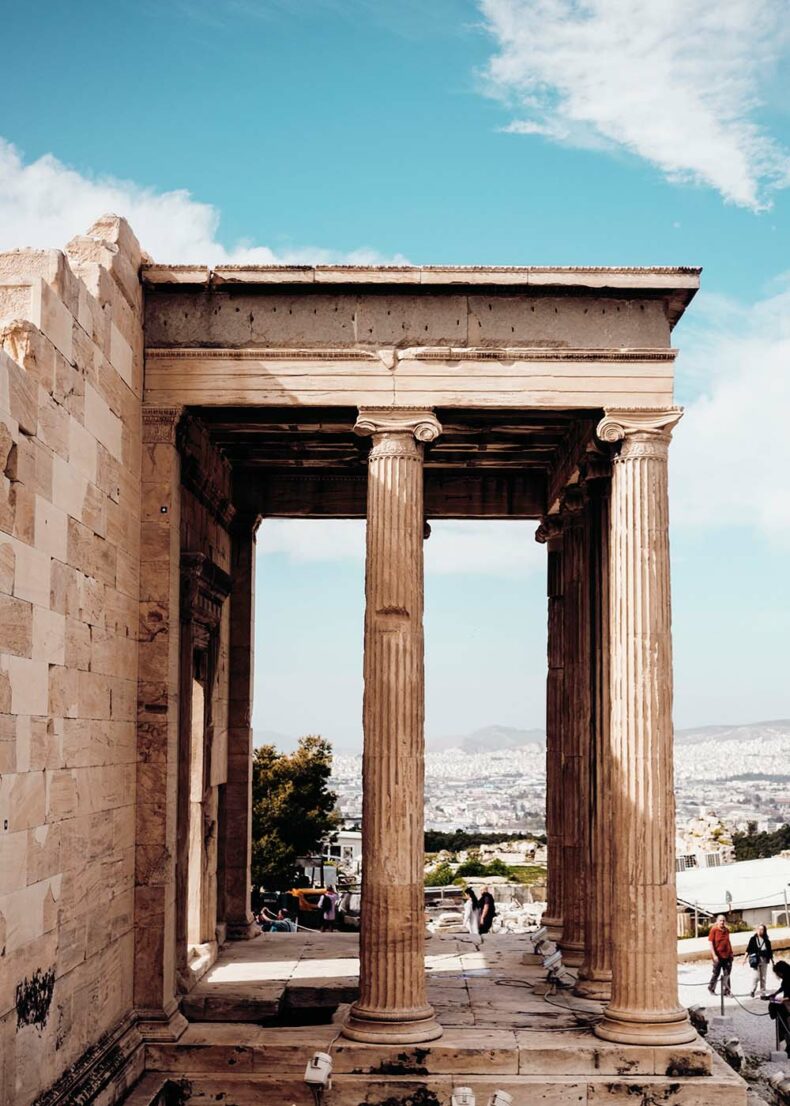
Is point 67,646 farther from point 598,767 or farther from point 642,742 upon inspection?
point 598,767

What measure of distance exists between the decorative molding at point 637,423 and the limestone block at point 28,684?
8.18 meters

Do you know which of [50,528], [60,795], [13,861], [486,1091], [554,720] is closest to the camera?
[13,861]

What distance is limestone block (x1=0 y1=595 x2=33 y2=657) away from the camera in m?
12.7

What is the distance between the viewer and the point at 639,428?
1875cm

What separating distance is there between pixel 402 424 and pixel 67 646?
5.79m

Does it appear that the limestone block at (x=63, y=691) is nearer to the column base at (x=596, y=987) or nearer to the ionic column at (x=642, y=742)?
the ionic column at (x=642, y=742)

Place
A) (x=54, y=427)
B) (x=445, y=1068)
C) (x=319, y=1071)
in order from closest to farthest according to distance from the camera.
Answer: (x=54, y=427) < (x=319, y=1071) < (x=445, y=1068)

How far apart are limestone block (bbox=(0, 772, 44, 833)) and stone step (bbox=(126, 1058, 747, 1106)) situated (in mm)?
5247

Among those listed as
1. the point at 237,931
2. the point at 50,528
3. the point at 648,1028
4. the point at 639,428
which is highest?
the point at 639,428

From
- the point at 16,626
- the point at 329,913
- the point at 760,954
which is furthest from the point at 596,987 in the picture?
the point at 16,626

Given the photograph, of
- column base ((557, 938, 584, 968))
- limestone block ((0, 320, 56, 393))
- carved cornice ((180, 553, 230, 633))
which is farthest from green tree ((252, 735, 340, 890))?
limestone block ((0, 320, 56, 393))

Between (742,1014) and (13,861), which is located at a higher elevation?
(13,861)

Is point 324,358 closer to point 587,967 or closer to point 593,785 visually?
point 593,785

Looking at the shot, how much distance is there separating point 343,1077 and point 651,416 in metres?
8.99
